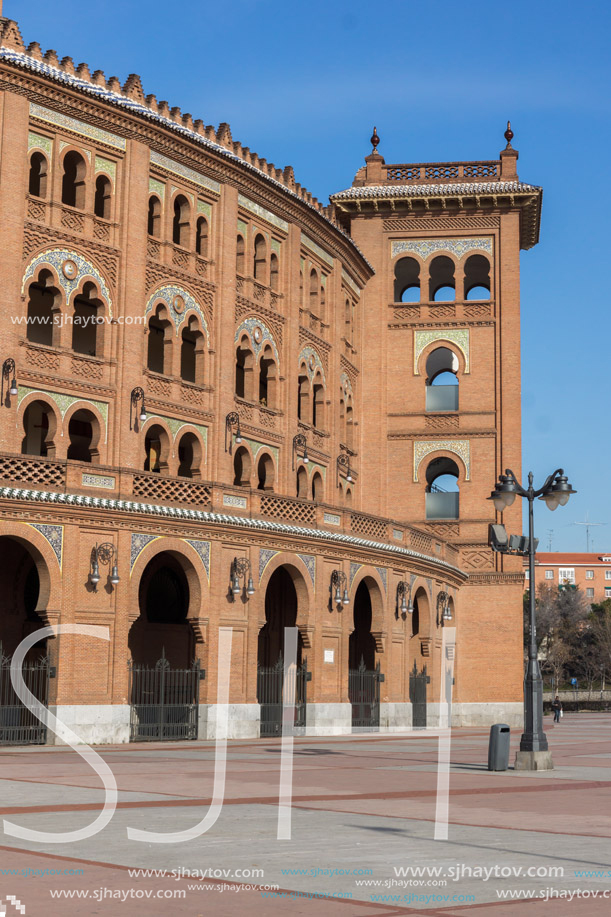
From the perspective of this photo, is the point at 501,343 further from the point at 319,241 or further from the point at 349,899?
the point at 349,899

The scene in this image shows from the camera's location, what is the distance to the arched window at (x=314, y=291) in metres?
42.8

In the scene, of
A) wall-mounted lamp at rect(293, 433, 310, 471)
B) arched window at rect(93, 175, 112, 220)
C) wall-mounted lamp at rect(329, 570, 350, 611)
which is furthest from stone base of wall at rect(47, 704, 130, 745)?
arched window at rect(93, 175, 112, 220)

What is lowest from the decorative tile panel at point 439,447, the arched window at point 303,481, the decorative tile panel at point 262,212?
the arched window at point 303,481

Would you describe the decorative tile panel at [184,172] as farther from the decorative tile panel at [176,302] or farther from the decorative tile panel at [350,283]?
the decorative tile panel at [350,283]

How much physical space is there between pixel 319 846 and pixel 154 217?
86.7 ft

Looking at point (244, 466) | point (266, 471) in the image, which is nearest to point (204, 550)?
point (244, 466)

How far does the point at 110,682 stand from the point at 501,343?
25.6 metres

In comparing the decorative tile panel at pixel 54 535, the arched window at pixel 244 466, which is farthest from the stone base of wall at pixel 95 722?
the arched window at pixel 244 466

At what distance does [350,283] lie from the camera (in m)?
47.2

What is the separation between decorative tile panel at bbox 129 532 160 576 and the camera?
3005 centimetres

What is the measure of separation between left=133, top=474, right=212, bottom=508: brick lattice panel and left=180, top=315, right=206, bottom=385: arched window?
449cm

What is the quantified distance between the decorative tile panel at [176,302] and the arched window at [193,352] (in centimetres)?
34

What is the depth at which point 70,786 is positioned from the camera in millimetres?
16734

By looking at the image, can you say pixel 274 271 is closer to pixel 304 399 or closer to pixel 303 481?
pixel 304 399
